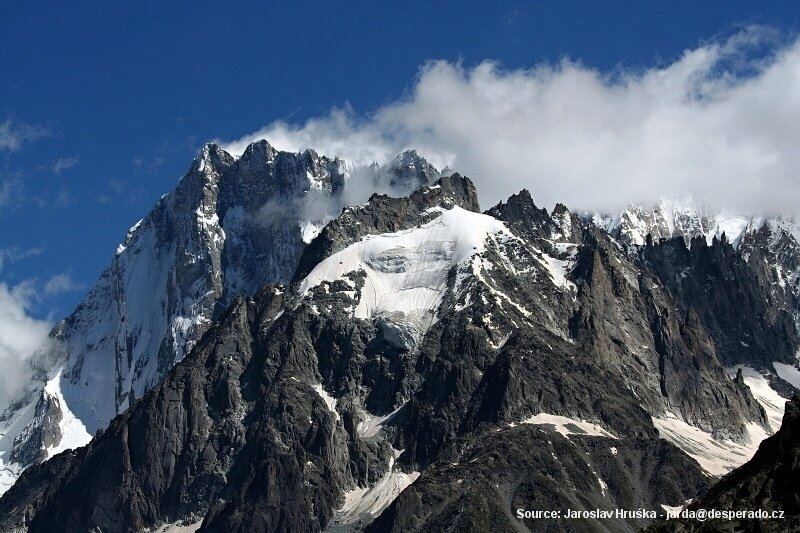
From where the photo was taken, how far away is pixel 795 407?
184000 mm

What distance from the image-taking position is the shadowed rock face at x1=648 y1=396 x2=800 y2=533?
164000mm

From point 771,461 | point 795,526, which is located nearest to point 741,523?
point 795,526

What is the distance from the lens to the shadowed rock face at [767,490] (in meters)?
164

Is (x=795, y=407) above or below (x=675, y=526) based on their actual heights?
above

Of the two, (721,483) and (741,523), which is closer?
(741,523)

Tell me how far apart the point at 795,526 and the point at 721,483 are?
96.1ft

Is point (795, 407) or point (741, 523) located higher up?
point (795, 407)

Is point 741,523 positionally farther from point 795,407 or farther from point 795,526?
point 795,407

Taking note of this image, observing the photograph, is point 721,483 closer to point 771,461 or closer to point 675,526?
point 771,461

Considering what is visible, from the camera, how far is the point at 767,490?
17338cm

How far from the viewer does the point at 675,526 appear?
167250 mm

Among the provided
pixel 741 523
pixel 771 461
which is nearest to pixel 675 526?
pixel 741 523

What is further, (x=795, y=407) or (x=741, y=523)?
(x=795, y=407)

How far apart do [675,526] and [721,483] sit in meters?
26.1
